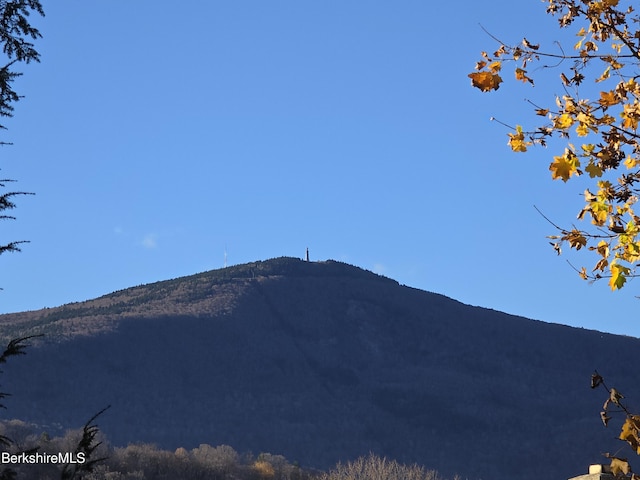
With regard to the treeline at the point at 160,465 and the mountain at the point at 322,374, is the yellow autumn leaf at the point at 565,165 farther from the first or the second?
the mountain at the point at 322,374

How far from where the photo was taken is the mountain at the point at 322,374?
134 metres

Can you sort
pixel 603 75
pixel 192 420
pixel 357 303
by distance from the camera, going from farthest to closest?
pixel 357 303 < pixel 192 420 < pixel 603 75

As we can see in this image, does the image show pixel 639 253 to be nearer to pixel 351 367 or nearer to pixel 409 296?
pixel 351 367

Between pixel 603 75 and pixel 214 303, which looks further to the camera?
pixel 214 303

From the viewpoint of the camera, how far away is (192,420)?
135 meters

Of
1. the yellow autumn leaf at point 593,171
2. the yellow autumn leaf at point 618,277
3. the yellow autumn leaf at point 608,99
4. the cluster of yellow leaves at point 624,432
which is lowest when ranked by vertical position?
the cluster of yellow leaves at point 624,432

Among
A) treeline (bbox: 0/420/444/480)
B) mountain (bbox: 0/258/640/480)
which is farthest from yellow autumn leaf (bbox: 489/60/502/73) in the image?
mountain (bbox: 0/258/640/480)

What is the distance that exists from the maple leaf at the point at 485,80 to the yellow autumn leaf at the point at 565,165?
94 centimetres

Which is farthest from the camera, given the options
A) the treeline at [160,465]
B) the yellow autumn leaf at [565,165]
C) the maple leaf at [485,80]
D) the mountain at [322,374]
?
the mountain at [322,374]

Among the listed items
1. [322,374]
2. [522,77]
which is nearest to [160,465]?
[522,77]

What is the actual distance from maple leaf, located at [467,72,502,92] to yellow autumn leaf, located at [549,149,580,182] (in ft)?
3.07

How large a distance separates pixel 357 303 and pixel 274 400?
150 ft

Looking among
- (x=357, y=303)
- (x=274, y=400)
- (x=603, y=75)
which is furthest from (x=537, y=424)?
(x=603, y=75)

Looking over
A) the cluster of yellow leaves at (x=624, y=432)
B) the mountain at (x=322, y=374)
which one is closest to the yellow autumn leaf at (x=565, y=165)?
the cluster of yellow leaves at (x=624, y=432)
